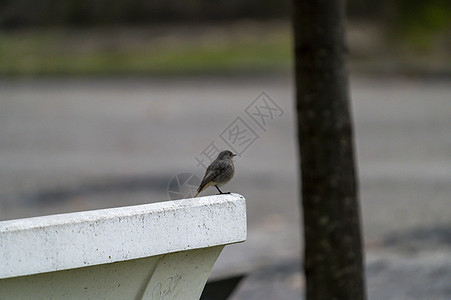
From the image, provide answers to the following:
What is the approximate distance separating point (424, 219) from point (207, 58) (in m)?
15.0

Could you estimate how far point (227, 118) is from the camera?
45.2 ft

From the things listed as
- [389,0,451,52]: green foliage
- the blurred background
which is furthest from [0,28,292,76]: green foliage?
[389,0,451,52]: green foliage

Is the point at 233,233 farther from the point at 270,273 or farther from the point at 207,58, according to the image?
the point at 207,58

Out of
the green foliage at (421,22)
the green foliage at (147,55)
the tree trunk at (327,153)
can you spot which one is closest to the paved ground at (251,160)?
the tree trunk at (327,153)

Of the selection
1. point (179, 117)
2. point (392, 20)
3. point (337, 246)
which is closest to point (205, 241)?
point (337, 246)

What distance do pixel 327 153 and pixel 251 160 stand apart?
22.7ft

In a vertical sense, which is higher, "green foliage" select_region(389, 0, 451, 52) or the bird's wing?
the bird's wing

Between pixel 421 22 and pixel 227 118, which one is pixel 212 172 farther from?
pixel 421 22

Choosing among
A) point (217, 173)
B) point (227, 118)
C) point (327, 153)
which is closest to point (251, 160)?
point (227, 118)

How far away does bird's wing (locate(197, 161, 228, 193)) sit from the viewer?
9.86ft

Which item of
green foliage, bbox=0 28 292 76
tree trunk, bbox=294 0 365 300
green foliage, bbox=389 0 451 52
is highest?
tree trunk, bbox=294 0 365 300

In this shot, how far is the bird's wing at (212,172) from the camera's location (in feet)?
9.86

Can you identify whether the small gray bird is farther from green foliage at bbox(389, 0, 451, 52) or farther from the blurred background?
green foliage at bbox(389, 0, 451, 52)

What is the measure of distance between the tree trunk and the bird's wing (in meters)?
0.65
